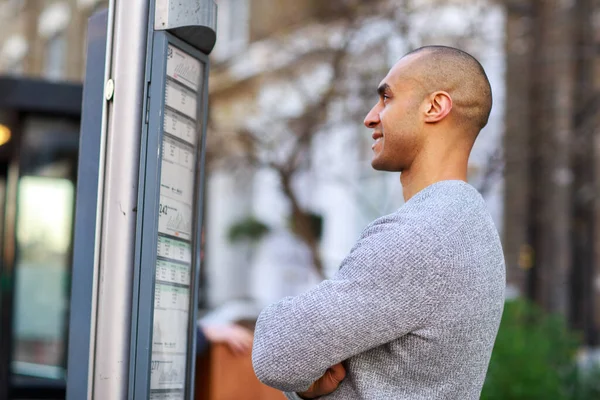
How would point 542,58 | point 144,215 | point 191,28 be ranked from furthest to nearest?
point 542,58, point 191,28, point 144,215

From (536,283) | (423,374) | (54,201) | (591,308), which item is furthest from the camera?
(591,308)

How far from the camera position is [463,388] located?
208cm

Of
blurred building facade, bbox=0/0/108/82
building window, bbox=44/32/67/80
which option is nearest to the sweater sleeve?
blurred building facade, bbox=0/0/108/82

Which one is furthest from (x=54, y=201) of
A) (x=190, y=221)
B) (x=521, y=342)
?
(x=190, y=221)

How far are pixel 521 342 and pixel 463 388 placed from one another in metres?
5.19

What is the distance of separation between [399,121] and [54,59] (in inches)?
434

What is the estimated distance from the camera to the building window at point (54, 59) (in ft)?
38.4

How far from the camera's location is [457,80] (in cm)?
222

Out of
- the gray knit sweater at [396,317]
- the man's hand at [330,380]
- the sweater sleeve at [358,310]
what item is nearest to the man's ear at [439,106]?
the gray knit sweater at [396,317]

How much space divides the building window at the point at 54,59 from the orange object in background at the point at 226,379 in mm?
8485

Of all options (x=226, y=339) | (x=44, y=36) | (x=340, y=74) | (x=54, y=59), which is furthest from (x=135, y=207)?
(x=54, y=59)

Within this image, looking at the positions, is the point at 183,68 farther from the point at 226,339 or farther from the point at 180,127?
the point at 226,339

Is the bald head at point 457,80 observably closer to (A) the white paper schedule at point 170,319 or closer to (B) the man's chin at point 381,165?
(B) the man's chin at point 381,165

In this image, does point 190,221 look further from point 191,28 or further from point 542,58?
point 542,58
